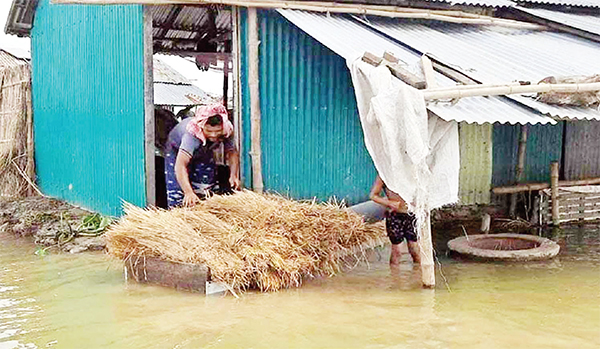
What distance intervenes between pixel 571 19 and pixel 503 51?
2.84 meters

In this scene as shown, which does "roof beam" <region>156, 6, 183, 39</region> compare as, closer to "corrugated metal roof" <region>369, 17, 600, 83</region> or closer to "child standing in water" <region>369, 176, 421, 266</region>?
"corrugated metal roof" <region>369, 17, 600, 83</region>

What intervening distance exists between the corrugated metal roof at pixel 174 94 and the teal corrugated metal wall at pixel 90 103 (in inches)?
257

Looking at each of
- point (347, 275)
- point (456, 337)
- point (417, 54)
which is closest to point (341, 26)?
point (417, 54)

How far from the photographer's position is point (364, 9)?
Result: 8.17 m

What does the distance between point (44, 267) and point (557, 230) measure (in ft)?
22.9

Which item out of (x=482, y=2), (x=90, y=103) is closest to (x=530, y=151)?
(x=482, y=2)

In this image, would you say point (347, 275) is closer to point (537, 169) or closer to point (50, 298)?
point (50, 298)

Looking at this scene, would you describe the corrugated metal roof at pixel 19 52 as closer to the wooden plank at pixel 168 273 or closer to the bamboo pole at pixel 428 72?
the wooden plank at pixel 168 273

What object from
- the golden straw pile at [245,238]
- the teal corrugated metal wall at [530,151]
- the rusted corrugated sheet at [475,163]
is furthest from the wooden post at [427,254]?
the teal corrugated metal wall at [530,151]

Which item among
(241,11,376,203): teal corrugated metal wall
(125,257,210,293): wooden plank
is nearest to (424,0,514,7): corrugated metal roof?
(241,11,376,203): teal corrugated metal wall

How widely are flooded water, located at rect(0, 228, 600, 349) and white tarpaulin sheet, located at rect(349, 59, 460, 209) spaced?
100 centimetres

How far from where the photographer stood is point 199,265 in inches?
240

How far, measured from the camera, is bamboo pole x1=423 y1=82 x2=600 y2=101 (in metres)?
6.00

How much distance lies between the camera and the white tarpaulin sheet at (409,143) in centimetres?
584
